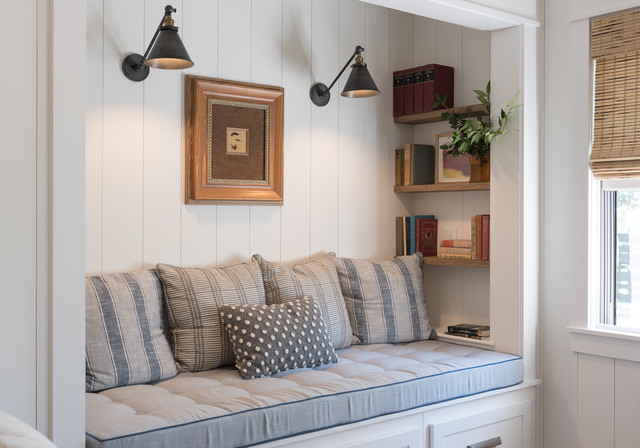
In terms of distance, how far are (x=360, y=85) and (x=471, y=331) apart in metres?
1.38

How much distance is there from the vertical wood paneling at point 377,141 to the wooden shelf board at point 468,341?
1.96 feet

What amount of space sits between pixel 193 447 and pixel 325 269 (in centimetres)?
Result: 150

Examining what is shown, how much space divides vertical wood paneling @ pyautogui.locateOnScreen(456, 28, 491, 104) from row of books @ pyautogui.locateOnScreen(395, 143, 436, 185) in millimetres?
350

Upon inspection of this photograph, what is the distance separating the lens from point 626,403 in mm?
3146

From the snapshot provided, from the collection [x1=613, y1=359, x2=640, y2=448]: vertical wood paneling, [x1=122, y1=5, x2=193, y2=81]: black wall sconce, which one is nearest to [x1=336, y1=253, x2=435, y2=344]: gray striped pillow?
[x1=613, y1=359, x2=640, y2=448]: vertical wood paneling

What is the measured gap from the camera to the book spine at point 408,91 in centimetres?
392

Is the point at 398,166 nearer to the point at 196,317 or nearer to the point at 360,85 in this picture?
the point at 360,85

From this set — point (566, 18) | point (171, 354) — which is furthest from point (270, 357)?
point (566, 18)

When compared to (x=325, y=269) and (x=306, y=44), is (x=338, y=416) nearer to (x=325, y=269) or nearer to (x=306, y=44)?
(x=325, y=269)

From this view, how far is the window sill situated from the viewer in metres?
3.10

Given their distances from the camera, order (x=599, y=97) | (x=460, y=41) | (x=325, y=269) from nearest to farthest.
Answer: (x=599, y=97) → (x=325, y=269) → (x=460, y=41)

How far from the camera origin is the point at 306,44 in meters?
3.65

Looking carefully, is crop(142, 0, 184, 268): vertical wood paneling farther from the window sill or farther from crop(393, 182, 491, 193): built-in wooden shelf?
the window sill

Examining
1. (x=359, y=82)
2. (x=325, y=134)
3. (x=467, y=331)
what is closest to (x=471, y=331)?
(x=467, y=331)
